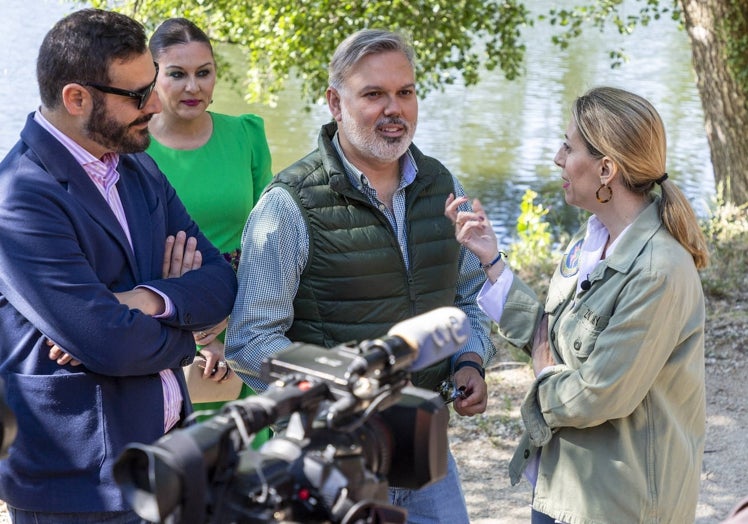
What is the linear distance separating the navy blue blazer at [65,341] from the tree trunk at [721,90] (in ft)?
20.1

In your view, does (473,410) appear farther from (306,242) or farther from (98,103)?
(98,103)

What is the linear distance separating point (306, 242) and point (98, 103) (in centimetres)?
69

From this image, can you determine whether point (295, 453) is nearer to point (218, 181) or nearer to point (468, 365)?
point (468, 365)

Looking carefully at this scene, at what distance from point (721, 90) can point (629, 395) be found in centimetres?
567

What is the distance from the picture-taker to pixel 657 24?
24.2 meters

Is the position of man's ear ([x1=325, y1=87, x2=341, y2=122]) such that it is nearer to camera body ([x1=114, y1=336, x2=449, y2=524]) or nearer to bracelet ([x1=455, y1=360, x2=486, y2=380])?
bracelet ([x1=455, y1=360, x2=486, y2=380])

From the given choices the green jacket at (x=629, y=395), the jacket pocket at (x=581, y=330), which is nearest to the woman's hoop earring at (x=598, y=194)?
the green jacket at (x=629, y=395)

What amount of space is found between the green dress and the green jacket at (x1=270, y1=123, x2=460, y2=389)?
0.82 meters

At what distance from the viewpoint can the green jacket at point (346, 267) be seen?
2.99 metres

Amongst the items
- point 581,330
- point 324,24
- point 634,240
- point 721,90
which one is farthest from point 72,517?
point 324,24

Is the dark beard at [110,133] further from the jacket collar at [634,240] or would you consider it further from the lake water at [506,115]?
the lake water at [506,115]

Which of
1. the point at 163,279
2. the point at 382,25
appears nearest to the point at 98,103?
the point at 163,279

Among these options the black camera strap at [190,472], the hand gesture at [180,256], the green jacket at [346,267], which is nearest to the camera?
the black camera strap at [190,472]

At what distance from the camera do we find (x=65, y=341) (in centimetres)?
244
